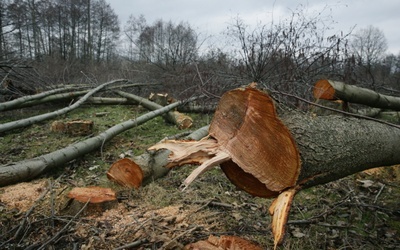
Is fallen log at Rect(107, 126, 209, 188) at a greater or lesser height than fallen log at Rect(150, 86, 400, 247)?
lesser

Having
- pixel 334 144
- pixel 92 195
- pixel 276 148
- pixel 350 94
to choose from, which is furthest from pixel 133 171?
pixel 350 94

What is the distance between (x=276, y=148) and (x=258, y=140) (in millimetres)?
115

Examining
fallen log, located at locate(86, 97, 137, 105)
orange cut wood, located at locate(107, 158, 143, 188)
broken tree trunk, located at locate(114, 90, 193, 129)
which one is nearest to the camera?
orange cut wood, located at locate(107, 158, 143, 188)

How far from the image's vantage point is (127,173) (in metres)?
3.23

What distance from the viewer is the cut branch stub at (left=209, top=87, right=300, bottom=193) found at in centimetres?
150

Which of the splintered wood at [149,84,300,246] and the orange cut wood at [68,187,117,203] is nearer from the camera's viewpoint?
the splintered wood at [149,84,300,246]

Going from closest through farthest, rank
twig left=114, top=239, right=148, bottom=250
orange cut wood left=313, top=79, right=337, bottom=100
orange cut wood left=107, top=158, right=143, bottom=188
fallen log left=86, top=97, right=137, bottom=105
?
twig left=114, top=239, right=148, bottom=250, orange cut wood left=313, top=79, right=337, bottom=100, orange cut wood left=107, top=158, right=143, bottom=188, fallen log left=86, top=97, right=137, bottom=105

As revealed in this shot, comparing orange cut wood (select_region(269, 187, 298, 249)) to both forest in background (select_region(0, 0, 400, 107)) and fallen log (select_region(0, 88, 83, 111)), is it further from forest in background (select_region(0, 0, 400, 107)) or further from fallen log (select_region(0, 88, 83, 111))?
fallen log (select_region(0, 88, 83, 111))

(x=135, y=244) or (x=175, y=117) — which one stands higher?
(x=175, y=117)

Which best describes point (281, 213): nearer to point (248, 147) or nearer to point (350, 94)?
point (248, 147)

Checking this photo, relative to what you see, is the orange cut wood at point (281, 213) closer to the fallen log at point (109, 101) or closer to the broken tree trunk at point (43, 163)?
the broken tree trunk at point (43, 163)

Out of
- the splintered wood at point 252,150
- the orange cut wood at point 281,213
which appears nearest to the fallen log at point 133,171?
the splintered wood at point 252,150

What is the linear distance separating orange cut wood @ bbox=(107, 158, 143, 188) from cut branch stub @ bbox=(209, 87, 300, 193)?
1.66 meters

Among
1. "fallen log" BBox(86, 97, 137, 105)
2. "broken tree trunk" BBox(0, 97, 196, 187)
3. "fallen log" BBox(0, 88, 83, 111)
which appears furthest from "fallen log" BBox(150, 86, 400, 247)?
"fallen log" BBox(86, 97, 137, 105)
